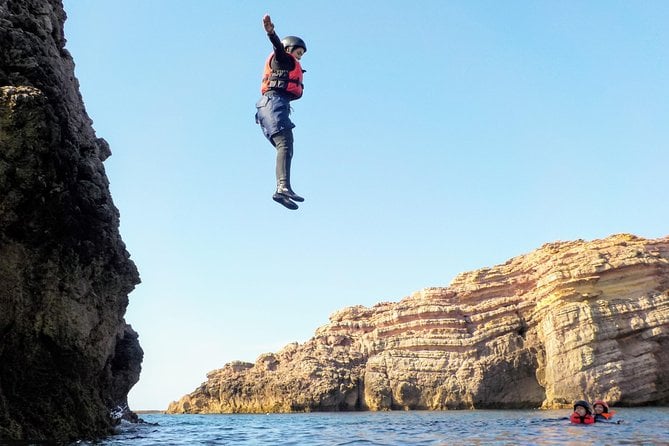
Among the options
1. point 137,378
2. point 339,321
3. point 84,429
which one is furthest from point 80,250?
point 339,321

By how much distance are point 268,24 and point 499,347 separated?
51.8 meters

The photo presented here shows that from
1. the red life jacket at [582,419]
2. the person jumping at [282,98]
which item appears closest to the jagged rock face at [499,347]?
the red life jacket at [582,419]

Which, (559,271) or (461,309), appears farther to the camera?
(461,309)

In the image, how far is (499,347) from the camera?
175ft

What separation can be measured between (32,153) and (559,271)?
46362 mm

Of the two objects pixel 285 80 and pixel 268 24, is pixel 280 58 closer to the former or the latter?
pixel 285 80

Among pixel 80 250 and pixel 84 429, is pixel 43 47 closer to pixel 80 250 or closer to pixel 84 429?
pixel 80 250

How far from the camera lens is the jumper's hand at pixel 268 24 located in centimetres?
566

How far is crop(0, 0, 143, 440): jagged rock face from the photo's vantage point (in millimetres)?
11438

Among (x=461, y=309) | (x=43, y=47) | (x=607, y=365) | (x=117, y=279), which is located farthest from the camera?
(x=461, y=309)

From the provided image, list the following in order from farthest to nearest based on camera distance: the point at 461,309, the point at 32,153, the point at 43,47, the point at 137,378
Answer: the point at 461,309 → the point at 137,378 → the point at 43,47 → the point at 32,153

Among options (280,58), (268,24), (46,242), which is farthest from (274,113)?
(46,242)

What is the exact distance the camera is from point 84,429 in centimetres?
1337

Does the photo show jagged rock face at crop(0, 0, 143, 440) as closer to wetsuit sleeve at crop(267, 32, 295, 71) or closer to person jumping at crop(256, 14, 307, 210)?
person jumping at crop(256, 14, 307, 210)
